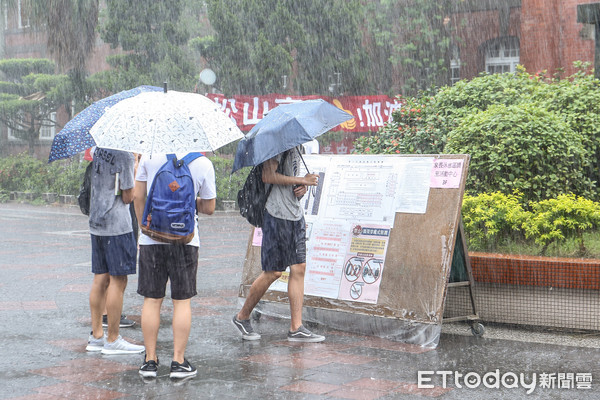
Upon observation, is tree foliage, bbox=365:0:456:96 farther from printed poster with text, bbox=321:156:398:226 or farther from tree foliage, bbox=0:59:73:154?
printed poster with text, bbox=321:156:398:226

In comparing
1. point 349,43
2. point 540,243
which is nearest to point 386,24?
point 349,43

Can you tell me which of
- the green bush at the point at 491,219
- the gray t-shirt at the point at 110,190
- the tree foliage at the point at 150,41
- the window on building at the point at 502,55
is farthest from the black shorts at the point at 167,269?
the window on building at the point at 502,55

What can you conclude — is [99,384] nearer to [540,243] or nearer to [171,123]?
[171,123]

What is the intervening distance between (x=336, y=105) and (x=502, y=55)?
5.51 meters

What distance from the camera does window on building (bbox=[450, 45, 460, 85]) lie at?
2457cm

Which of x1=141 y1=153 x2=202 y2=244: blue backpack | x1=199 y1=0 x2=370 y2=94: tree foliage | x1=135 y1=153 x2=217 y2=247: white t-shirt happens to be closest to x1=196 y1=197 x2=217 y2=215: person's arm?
x1=135 y1=153 x2=217 y2=247: white t-shirt

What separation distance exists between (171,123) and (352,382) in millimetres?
2002

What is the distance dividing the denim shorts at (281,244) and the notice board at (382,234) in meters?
0.62

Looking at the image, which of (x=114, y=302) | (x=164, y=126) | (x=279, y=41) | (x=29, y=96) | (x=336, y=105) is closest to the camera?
(x=164, y=126)

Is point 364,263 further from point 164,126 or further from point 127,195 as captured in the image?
point 164,126

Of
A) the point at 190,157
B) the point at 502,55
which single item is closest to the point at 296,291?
the point at 190,157

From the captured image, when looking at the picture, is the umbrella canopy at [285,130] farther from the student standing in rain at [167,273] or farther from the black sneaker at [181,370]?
the black sneaker at [181,370]

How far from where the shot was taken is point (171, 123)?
4.89 metres

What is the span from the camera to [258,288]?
6332mm
